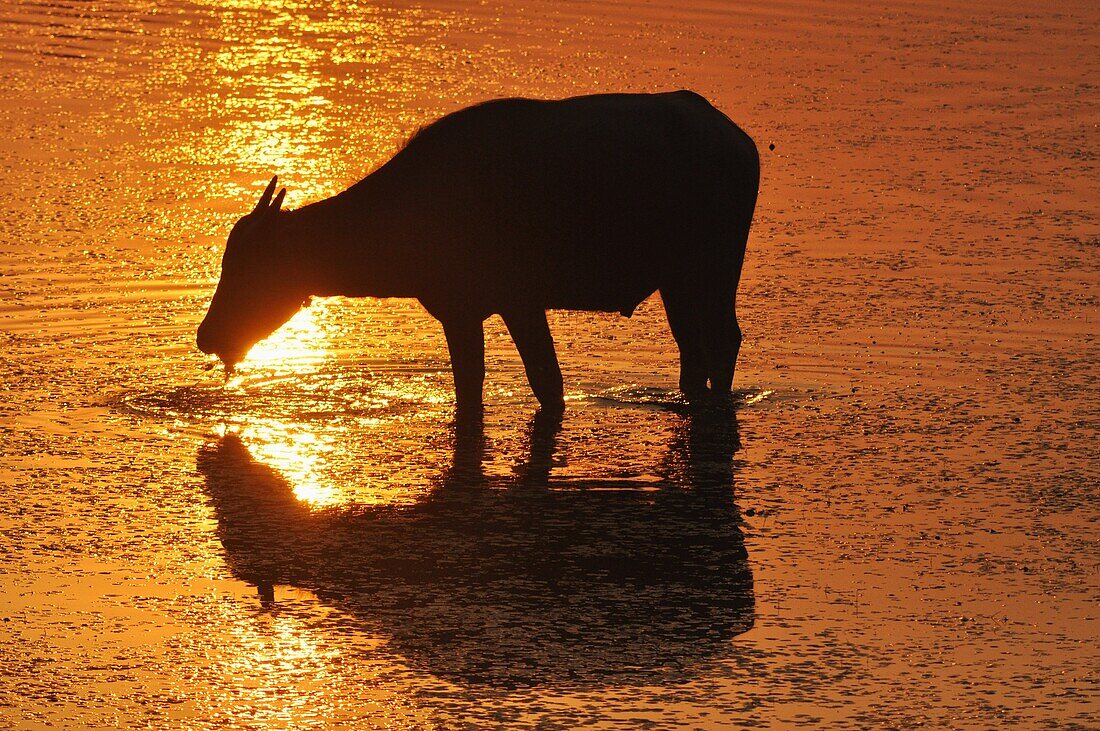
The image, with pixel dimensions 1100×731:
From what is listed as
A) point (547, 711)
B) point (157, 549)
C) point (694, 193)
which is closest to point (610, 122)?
point (694, 193)

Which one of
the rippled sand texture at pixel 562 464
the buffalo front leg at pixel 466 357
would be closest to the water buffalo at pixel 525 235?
the buffalo front leg at pixel 466 357

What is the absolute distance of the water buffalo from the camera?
463 inches

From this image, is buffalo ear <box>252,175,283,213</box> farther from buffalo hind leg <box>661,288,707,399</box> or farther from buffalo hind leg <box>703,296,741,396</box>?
buffalo hind leg <box>703,296,741,396</box>

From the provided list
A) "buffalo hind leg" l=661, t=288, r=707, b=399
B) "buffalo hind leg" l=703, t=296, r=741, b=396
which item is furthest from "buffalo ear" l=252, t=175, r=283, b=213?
"buffalo hind leg" l=703, t=296, r=741, b=396

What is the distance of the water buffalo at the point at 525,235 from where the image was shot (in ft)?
38.6

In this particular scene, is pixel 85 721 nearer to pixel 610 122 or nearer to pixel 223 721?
pixel 223 721

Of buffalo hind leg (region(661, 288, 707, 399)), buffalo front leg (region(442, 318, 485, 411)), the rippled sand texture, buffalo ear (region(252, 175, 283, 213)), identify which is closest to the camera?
the rippled sand texture

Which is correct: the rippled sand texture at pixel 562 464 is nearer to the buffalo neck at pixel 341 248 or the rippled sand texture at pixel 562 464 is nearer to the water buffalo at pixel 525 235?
the water buffalo at pixel 525 235

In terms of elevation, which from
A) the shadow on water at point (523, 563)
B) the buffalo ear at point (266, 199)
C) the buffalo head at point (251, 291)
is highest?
the buffalo ear at point (266, 199)

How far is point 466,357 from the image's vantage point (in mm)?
11703

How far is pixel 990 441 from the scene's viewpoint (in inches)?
439

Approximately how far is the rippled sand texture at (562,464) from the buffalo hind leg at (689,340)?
22cm

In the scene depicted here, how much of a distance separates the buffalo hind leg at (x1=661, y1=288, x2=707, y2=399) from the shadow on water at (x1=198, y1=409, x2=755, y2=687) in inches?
39.0

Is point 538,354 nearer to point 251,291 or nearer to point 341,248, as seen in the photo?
point 341,248
